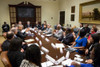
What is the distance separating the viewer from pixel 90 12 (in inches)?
220

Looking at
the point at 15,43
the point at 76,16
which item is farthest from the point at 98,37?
the point at 76,16

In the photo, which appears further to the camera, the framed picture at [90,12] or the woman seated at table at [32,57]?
the framed picture at [90,12]

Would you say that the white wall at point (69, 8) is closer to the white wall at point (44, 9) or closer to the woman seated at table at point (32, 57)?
the white wall at point (44, 9)

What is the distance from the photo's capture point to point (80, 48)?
2.65 m

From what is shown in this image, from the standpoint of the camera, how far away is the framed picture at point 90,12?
508 cm

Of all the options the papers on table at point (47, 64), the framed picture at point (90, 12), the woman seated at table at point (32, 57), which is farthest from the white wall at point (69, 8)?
the woman seated at table at point (32, 57)

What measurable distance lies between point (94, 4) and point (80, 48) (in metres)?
3.69

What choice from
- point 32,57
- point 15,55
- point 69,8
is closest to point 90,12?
point 69,8

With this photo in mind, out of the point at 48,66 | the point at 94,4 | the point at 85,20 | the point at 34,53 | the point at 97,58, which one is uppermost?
the point at 94,4

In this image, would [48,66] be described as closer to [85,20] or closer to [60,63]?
[60,63]

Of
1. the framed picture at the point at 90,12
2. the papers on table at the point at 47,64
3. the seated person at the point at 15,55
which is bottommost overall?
the papers on table at the point at 47,64

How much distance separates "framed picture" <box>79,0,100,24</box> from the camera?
508 cm

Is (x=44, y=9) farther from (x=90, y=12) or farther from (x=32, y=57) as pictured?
(x=32, y=57)

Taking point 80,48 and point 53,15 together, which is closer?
point 80,48
